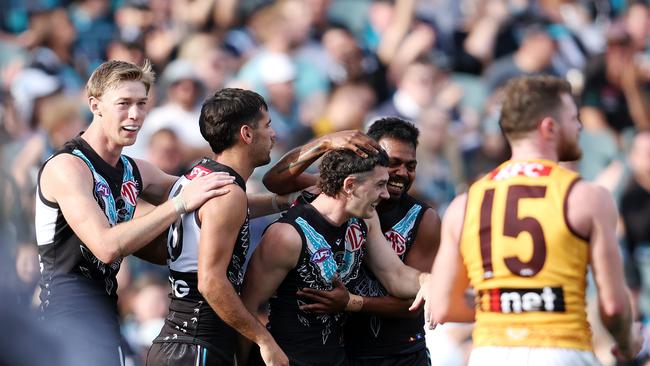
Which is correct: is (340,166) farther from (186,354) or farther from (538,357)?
(538,357)

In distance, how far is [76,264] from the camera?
643 centimetres

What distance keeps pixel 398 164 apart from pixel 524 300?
6.60 ft

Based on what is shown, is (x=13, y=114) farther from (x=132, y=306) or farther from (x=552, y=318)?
(x=552, y=318)

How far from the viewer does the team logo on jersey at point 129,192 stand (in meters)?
6.66

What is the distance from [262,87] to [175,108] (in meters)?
1.21

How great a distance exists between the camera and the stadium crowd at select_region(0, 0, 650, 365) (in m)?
11.9

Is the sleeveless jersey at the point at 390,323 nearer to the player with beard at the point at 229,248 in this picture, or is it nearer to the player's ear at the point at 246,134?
the player with beard at the point at 229,248

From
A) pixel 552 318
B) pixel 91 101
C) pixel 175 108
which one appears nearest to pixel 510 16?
pixel 175 108

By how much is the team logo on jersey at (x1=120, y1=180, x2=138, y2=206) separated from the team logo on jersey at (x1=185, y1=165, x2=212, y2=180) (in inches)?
15.2

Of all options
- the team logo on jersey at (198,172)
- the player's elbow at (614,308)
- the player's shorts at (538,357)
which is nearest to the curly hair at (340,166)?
the team logo on jersey at (198,172)

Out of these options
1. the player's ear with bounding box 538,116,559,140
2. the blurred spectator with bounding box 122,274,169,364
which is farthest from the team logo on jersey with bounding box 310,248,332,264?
the blurred spectator with bounding box 122,274,169,364

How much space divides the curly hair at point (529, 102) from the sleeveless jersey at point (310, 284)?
1515mm

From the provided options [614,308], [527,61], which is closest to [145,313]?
[527,61]

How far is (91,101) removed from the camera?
6.68 m
